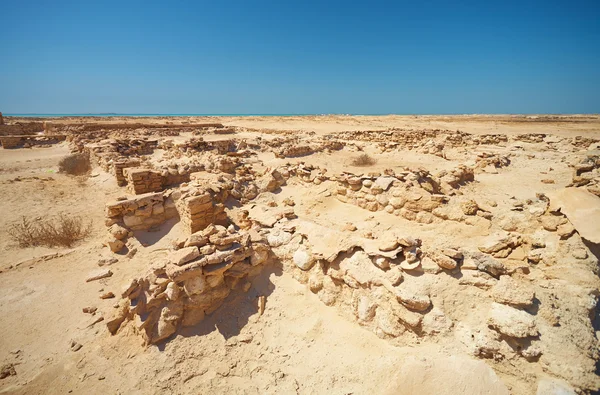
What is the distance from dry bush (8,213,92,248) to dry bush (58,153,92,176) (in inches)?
227

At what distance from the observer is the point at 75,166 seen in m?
11.2

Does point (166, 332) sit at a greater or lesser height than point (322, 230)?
lesser

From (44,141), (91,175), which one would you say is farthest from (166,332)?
(44,141)

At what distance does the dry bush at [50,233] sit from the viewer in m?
5.40

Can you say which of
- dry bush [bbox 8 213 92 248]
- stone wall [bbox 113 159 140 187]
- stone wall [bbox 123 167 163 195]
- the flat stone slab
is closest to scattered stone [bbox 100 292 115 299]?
dry bush [bbox 8 213 92 248]

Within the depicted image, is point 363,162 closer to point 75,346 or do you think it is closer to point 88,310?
point 88,310

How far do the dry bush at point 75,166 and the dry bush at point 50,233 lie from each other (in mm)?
5762

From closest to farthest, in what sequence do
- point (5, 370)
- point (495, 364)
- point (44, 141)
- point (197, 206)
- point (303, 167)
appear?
1. point (495, 364)
2. point (5, 370)
3. point (197, 206)
4. point (303, 167)
5. point (44, 141)

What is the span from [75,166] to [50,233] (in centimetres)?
750

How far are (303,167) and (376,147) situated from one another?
8.22 metres

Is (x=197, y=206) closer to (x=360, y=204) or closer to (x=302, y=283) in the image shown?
(x=302, y=283)

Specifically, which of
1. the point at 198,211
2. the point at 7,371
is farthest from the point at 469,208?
the point at 7,371

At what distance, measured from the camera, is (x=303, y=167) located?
28.2 ft

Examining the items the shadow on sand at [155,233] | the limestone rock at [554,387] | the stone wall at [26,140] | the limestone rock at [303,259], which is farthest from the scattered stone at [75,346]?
the stone wall at [26,140]
